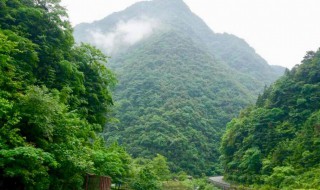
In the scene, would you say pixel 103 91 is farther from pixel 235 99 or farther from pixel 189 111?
pixel 235 99

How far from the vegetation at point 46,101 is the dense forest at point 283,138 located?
48.8 ft

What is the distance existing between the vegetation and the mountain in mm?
6755

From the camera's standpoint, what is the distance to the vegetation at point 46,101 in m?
10.6

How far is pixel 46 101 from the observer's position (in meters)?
11.4

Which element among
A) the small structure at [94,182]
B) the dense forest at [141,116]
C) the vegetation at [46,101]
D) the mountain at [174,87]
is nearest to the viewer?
the vegetation at [46,101]

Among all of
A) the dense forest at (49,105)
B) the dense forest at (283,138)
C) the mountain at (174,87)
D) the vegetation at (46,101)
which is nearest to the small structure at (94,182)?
the dense forest at (49,105)

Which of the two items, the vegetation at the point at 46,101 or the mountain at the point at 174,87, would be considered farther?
the mountain at the point at 174,87

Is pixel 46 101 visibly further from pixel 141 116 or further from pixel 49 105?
pixel 141 116

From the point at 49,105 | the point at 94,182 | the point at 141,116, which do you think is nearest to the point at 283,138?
the point at 94,182

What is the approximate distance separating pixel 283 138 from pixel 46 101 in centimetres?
3166

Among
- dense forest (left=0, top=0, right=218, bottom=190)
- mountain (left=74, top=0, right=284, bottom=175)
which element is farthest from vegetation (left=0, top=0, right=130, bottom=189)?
mountain (left=74, top=0, right=284, bottom=175)

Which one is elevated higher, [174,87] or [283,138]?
[174,87]

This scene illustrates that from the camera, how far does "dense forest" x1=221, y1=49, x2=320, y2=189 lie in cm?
3044

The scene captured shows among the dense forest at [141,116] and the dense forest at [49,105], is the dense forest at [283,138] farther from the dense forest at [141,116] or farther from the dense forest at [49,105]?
the dense forest at [49,105]
